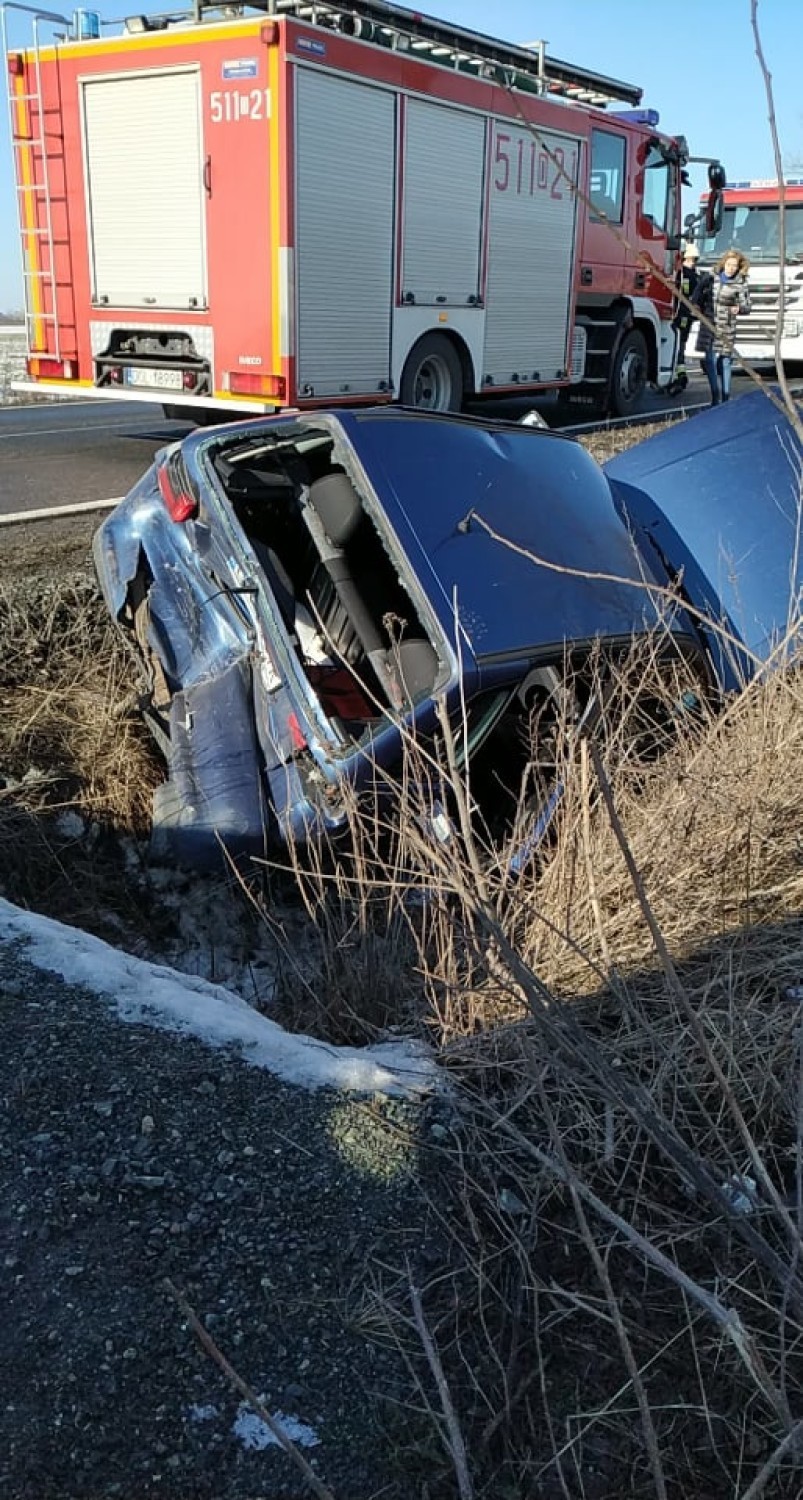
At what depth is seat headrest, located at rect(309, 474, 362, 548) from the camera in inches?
171

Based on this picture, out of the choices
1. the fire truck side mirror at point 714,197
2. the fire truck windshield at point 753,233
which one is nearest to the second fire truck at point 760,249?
the fire truck windshield at point 753,233

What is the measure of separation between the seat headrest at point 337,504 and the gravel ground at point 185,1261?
7.24 ft

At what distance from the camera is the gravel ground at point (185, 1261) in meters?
1.76

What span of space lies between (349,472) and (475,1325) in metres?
2.90

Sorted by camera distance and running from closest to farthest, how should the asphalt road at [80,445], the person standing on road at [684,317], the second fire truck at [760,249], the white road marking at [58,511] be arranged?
the white road marking at [58,511]
the asphalt road at [80,445]
the person standing on road at [684,317]
the second fire truck at [760,249]

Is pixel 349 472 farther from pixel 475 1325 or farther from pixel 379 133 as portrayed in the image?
pixel 379 133

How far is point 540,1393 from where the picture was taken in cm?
186

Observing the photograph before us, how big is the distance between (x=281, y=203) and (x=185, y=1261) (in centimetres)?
781

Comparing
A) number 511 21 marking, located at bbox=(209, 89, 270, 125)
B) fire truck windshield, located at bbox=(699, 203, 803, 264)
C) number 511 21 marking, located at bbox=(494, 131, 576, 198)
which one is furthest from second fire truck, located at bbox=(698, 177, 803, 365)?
number 511 21 marking, located at bbox=(209, 89, 270, 125)

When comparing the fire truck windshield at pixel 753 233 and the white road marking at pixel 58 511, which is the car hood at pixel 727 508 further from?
the fire truck windshield at pixel 753 233

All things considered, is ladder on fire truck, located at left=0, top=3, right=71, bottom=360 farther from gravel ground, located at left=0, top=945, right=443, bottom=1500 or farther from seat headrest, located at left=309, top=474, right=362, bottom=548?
gravel ground, located at left=0, top=945, right=443, bottom=1500

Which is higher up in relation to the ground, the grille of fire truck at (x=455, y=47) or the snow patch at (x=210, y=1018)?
the grille of fire truck at (x=455, y=47)

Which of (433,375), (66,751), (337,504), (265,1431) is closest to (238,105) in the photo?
(433,375)

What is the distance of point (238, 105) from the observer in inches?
329
